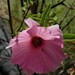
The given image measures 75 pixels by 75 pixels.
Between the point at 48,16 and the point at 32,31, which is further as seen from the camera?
the point at 48,16

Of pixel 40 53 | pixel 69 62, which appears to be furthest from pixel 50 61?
pixel 69 62

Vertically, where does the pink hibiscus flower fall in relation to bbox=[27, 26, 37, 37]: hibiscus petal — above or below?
below

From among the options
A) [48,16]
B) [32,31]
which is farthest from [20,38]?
[48,16]

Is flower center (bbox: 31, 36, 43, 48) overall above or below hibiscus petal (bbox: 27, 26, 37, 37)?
below

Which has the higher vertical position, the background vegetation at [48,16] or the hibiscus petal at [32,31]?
the hibiscus petal at [32,31]

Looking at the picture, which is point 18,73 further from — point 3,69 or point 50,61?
point 50,61

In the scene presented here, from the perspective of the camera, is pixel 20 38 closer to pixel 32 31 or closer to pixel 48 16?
pixel 32 31

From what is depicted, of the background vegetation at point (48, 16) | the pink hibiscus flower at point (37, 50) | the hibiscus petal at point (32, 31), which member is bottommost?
the background vegetation at point (48, 16)

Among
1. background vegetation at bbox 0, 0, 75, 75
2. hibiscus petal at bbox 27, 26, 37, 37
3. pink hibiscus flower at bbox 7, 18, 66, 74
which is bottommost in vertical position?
background vegetation at bbox 0, 0, 75, 75
